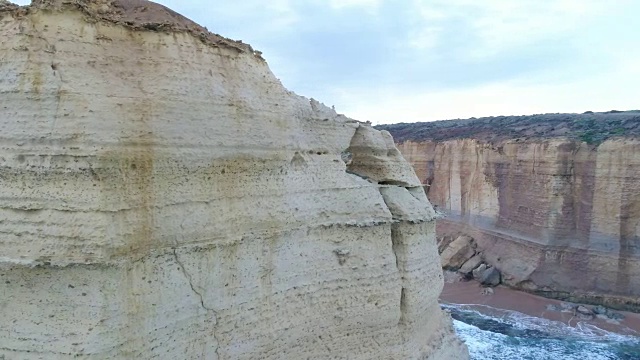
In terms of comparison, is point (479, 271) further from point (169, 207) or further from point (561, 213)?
point (169, 207)

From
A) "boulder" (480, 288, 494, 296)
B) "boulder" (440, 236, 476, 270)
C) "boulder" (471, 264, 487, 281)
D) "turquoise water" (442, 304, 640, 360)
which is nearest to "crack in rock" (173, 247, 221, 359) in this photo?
"turquoise water" (442, 304, 640, 360)

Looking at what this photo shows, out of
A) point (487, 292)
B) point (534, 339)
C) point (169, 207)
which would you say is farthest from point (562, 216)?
point (169, 207)

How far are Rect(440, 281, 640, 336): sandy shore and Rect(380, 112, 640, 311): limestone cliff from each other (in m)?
0.64

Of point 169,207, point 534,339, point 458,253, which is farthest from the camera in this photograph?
point 458,253

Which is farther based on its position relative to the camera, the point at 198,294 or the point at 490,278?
the point at 490,278

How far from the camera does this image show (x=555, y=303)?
939 inches

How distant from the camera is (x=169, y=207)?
23.2 feet

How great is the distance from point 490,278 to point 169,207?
22.7 meters

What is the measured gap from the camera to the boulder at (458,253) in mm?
29391

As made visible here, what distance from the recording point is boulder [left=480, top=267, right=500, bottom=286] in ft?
87.8

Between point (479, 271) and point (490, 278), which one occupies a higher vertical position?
point (479, 271)

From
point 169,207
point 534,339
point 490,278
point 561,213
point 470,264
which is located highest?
point 169,207

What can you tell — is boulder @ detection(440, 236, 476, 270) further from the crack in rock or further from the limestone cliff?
the crack in rock

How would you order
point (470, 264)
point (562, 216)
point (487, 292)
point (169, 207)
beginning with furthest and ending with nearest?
point (470, 264), point (487, 292), point (562, 216), point (169, 207)
